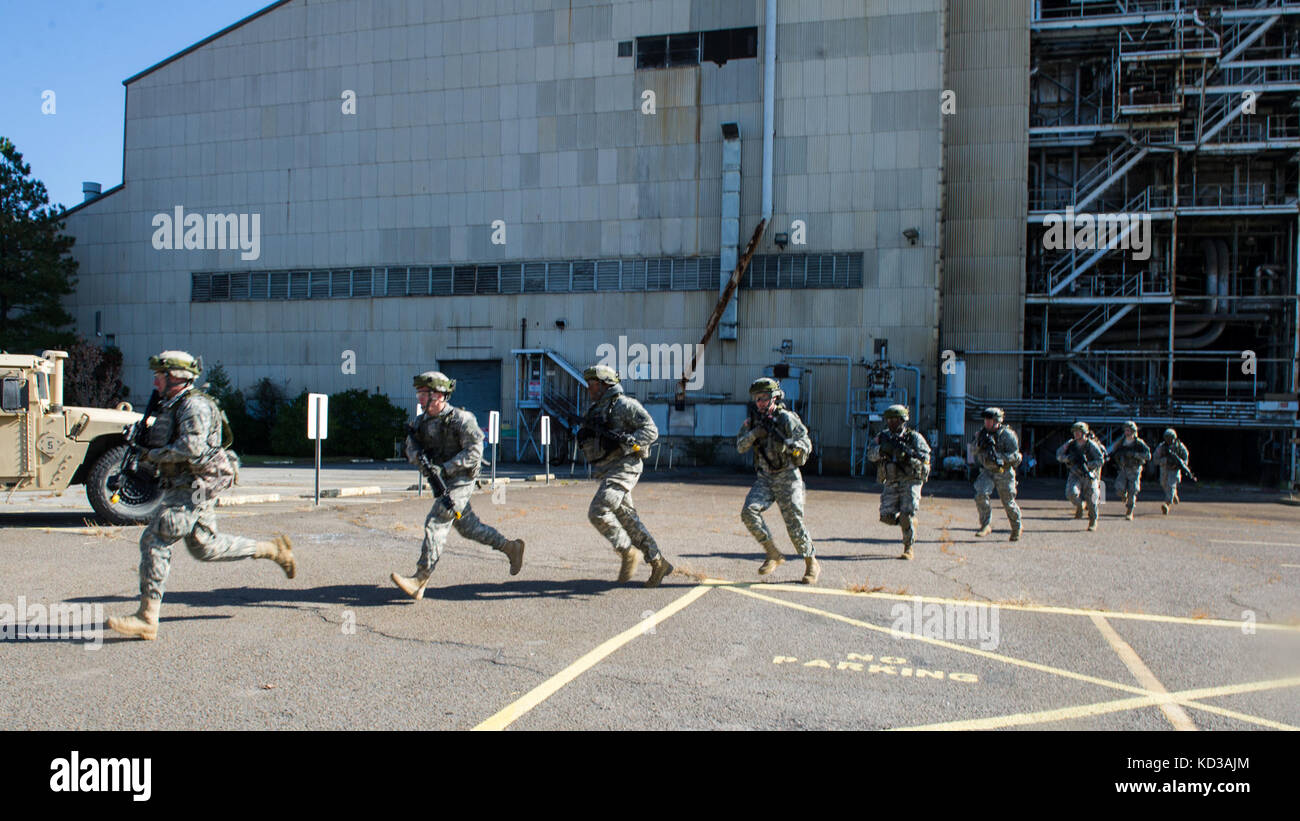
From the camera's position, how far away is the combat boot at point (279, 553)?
6.50m

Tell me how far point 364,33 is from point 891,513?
31676 mm

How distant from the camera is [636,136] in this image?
31.0 meters

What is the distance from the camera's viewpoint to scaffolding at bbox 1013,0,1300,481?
28.7 meters

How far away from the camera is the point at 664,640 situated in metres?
5.79

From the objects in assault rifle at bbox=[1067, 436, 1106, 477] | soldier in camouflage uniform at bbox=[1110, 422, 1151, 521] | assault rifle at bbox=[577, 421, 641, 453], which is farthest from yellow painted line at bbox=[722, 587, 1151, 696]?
soldier in camouflage uniform at bbox=[1110, 422, 1151, 521]

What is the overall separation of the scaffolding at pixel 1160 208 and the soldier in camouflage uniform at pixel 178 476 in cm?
2692

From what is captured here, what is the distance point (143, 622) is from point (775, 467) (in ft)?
17.1

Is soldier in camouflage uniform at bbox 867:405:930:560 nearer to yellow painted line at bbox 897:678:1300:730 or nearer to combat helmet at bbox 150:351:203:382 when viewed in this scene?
yellow painted line at bbox 897:678:1300:730

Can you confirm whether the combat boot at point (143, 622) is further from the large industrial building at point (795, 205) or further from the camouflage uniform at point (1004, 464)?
the large industrial building at point (795, 205)

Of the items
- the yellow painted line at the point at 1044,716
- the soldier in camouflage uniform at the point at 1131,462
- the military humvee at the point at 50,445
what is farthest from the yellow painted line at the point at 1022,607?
the soldier in camouflage uniform at the point at 1131,462

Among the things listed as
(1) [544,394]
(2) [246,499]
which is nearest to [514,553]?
(2) [246,499]

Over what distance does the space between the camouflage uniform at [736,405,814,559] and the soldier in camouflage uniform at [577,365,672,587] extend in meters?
0.99
